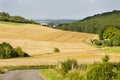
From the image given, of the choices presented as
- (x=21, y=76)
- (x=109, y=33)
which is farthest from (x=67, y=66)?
(x=109, y=33)

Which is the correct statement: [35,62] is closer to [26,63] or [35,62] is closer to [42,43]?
[26,63]

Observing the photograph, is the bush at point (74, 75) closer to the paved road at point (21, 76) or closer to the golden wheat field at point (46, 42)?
the paved road at point (21, 76)

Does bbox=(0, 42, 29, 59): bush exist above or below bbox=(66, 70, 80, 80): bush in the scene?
below

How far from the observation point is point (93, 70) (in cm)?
2284

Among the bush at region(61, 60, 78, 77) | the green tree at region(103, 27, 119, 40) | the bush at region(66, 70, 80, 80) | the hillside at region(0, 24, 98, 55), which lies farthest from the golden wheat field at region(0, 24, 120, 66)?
the bush at region(66, 70, 80, 80)

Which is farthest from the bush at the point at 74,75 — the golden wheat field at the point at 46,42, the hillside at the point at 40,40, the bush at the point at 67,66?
the hillside at the point at 40,40

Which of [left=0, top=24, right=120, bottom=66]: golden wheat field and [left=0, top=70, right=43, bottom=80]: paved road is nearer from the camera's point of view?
[left=0, top=70, right=43, bottom=80]: paved road

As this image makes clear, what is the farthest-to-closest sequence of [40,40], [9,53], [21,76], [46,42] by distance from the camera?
[40,40]
[46,42]
[9,53]
[21,76]

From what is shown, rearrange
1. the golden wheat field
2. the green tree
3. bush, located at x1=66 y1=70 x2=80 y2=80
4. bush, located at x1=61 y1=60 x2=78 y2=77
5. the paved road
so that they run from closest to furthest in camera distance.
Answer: bush, located at x1=66 y1=70 x2=80 y2=80 < bush, located at x1=61 y1=60 x2=78 y2=77 < the paved road < the golden wheat field < the green tree

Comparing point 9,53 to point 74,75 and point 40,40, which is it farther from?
point 74,75

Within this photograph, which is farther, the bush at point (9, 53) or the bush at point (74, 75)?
the bush at point (9, 53)

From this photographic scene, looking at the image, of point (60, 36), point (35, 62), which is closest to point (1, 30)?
point (60, 36)

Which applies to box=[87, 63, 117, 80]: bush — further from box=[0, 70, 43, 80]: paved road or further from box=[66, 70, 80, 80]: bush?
box=[0, 70, 43, 80]: paved road

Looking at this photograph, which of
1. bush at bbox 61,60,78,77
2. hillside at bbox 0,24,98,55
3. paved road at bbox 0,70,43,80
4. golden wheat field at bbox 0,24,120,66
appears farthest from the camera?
hillside at bbox 0,24,98,55
